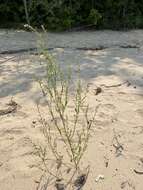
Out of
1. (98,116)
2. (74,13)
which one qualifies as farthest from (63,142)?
(74,13)

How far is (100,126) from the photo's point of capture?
3.48 m

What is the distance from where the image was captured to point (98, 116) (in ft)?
12.0

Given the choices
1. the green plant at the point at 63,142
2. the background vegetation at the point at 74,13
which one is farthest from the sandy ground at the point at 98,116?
the background vegetation at the point at 74,13

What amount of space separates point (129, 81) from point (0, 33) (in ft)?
12.4

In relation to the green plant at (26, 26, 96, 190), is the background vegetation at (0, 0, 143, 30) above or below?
above

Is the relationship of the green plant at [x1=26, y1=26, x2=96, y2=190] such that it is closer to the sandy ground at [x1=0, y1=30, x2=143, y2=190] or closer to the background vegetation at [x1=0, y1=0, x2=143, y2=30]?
the sandy ground at [x1=0, y1=30, x2=143, y2=190]

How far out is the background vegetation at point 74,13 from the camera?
8.05 metres

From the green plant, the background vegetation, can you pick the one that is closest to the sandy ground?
the green plant

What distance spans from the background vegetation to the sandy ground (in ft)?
5.21

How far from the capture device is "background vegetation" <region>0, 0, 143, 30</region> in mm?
8055

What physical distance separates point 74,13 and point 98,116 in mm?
5021

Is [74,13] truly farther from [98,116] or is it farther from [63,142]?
[63,142]

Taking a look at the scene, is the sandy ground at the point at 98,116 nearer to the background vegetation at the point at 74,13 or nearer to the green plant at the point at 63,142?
the green plant at the point at 63,142

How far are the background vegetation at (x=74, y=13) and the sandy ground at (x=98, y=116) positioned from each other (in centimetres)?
159
